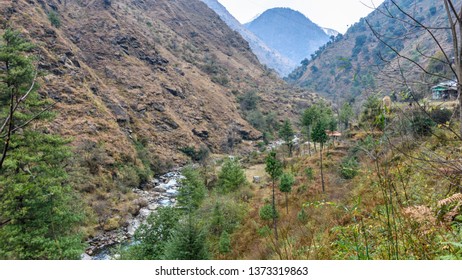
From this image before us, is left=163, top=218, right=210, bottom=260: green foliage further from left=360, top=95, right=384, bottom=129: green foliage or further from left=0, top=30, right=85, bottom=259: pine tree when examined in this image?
left=360, top=95, right=384, bottom=129: green foliage

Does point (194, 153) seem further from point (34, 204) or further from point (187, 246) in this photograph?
point (187, 246)

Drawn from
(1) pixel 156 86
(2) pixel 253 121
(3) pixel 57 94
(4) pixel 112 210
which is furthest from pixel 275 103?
(4) pixel 112 210

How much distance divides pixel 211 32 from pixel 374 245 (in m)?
97.9

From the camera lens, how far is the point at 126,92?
42.0 m

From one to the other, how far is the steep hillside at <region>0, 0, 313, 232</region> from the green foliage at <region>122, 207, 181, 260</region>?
568cm

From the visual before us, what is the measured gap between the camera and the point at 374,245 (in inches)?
137

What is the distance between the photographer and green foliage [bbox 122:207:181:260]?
44.9 ft

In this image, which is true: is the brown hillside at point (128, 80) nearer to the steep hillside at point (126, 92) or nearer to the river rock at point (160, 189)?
the steep hillside at point (126, 92)

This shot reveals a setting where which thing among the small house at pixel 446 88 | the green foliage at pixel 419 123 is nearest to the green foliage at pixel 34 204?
the green foliage at pixel 419 123

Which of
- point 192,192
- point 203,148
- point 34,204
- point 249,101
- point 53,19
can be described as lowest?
point 203,148

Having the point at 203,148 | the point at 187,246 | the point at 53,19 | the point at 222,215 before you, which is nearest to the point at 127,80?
the point at 53,19

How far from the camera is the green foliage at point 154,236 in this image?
13689 mm

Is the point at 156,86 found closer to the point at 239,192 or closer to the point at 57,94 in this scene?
the point at 57,94

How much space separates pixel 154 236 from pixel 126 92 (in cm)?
3191
